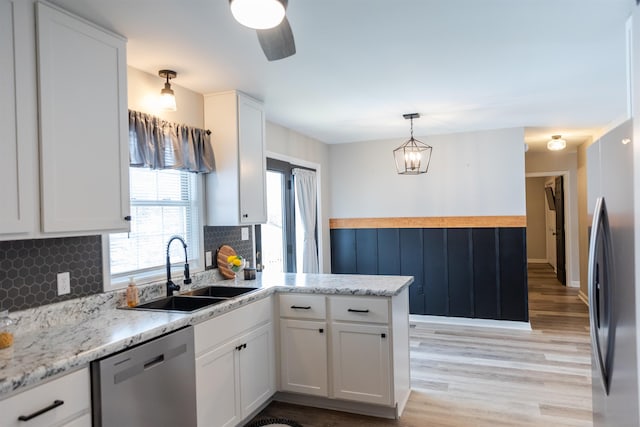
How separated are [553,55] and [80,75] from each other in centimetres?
269

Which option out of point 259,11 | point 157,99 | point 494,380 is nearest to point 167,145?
point 157,99

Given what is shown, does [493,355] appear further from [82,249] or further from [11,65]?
[11,65]

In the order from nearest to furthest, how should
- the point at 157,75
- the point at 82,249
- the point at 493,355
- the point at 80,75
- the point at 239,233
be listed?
the point at 80,75
the point at 82,249
the point at 157,75
the point at 239,233
the point at 493,355

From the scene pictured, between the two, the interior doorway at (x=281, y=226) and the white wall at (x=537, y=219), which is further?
the white wall at (x=537, y=219)

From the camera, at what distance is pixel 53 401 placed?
152 cm

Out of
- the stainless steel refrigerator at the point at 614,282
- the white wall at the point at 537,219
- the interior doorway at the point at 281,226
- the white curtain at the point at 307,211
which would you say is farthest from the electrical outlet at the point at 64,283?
the white wall at the point at 537,219

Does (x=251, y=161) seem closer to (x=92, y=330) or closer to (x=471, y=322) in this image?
(x=92, y=330)

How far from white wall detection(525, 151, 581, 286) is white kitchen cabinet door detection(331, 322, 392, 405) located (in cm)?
540

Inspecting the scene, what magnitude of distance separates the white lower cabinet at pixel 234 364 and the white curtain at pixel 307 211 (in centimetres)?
205

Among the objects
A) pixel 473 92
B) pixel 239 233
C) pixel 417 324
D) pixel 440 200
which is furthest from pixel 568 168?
pixel 239 233

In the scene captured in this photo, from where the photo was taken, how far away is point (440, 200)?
5301 millimetres

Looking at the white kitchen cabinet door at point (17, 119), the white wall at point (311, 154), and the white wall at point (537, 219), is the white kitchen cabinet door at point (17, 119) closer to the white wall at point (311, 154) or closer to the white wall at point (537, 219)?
the white wall at point (311, 154)

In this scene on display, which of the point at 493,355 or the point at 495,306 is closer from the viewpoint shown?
the point at 493,355

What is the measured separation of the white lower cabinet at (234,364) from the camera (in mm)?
2330
